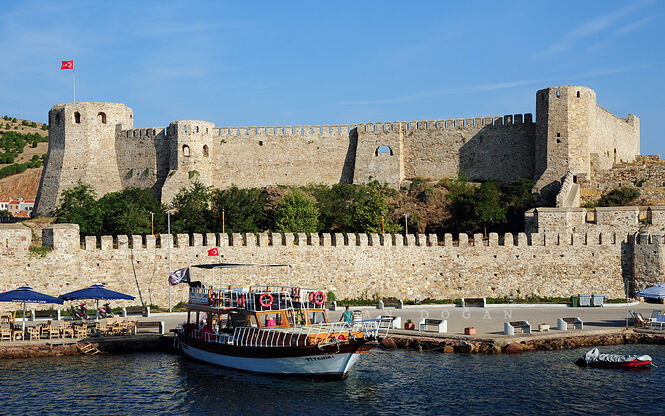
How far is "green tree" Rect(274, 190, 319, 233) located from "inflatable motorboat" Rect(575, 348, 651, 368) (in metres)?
23.0

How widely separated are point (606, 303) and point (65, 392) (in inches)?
918

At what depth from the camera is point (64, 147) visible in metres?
56.8

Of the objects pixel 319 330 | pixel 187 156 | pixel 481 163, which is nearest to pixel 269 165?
pixel 187 156

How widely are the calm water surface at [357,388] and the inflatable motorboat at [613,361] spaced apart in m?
0.46

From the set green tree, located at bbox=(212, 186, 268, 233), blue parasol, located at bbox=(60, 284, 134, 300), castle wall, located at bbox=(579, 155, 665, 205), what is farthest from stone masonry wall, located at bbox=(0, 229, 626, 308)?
green tree, located at bbox=(212, 186, 268, 233)

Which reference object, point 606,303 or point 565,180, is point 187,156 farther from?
point 606,303

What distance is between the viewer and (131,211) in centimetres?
4803

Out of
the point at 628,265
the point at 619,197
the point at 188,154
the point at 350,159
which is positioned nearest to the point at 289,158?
the point at 350,159

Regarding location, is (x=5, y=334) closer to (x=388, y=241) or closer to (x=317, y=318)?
(x=317, y=318)

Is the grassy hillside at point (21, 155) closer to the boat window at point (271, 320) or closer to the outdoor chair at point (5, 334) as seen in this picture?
the outdoor chair at point (5, 334)

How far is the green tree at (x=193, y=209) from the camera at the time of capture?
152 ft

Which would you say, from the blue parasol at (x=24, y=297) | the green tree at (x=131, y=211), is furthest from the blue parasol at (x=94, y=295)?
the green tree at (x=131, y=211)

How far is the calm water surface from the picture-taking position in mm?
20094

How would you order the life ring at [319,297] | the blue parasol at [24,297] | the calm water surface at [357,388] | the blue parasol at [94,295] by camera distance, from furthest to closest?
1. the blue parasol at [94,295]
2. the blue parasol at [24,297]
3. the life ring at [319,297]
4. the calm water surface at [357,388]
